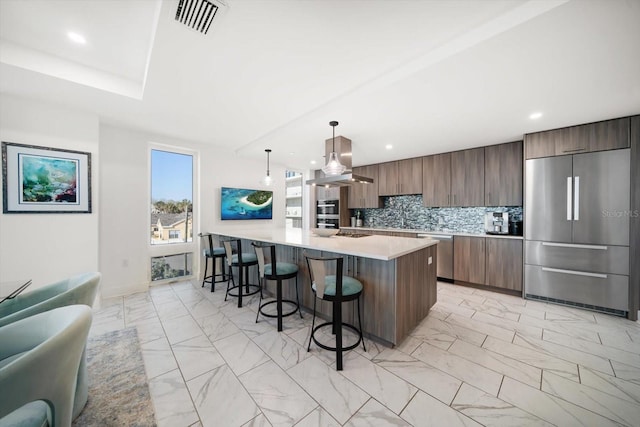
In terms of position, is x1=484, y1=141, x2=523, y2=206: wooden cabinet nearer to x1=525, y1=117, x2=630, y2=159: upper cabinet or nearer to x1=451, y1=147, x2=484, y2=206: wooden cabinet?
x1=451, y1=147, x2=484, y2=206: wooden cabinet

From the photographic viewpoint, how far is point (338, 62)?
6.49 feet

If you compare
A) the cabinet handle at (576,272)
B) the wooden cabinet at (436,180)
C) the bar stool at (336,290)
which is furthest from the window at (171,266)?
the cabinet handle at (576,272)

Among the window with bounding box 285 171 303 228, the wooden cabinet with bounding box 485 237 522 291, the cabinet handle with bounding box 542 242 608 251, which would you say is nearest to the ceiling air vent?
the wooden cabinet with bounding box 485 237 522 291

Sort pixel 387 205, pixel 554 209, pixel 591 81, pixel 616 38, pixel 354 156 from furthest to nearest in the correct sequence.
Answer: pixel 387 205 < pixel 354 156 < pixel 554 209 < pixel 591 81 < pixel 616 38

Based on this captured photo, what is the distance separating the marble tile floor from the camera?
1.49 metres

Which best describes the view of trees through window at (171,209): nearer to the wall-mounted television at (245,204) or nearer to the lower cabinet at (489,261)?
the wall-mounted television at (245,204)

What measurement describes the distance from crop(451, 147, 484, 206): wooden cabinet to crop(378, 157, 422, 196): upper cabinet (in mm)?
668

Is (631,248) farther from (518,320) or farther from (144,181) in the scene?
(144,181)

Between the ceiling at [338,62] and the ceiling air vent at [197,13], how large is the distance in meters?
0.05

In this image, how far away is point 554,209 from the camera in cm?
329

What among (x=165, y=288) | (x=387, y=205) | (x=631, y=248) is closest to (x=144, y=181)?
(x=165, y=288)

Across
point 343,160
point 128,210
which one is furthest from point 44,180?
point 343,160

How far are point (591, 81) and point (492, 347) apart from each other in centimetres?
264

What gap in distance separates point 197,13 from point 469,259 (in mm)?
4751
